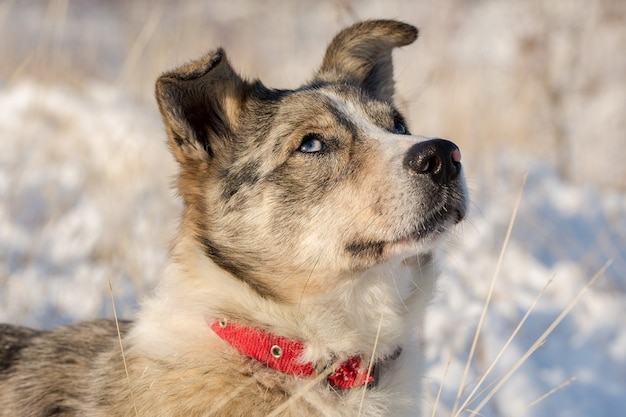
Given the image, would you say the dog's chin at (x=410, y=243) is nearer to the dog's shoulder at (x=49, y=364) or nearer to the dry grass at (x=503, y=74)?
the dog's shoulder at (x=49, y=364)

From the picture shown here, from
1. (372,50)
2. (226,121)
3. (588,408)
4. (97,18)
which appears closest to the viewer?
(226,121)

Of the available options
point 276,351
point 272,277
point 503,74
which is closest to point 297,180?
point 272,277

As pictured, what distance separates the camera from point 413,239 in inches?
109

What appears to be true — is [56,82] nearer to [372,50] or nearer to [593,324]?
[372,50]

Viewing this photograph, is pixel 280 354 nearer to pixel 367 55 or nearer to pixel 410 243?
pixel 410 243

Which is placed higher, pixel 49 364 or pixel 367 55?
pixel 367 55

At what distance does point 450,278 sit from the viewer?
558 centimetres

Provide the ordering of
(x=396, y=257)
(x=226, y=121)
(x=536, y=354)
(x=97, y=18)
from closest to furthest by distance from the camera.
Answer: (x=396, y=257) < (x=226, y=121) < (x=536, y=354) < (x=97, y=18)

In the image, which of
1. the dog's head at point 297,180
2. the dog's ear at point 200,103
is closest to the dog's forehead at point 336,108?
the dog's head at point 297,180

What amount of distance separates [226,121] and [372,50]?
3.43 feet

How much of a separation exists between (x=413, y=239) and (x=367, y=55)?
4.75 ft

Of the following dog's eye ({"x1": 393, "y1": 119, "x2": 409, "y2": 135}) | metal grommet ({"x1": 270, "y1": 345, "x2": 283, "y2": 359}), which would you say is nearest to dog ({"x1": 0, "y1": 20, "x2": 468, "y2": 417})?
metal grommet ({"x1": 270, "y1": 345, "x2": 283, "y2": 359})

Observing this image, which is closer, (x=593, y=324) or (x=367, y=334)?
(x=367, y=334)

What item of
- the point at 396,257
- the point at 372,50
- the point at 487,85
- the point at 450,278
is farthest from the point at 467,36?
the point at 396,257
